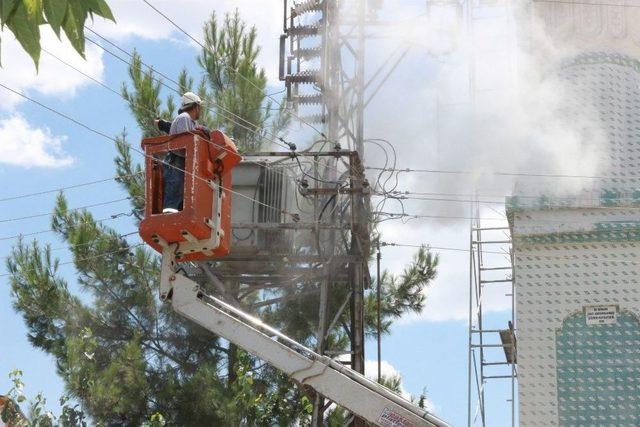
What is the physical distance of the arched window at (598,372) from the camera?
13398 mm

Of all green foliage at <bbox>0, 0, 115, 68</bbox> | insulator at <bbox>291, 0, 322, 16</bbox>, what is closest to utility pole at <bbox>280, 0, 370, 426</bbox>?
insulator at <bbox>291, 0, 322, 16</bbox>

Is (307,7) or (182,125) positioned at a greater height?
(307,7)

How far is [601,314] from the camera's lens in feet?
45.1

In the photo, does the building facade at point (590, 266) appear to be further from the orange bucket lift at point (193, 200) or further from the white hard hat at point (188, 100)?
the white hard hat at point (188, 100)

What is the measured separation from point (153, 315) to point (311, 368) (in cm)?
886

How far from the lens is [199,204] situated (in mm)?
10398

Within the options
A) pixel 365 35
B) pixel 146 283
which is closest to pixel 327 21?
pixel 365 35

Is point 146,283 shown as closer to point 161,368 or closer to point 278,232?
point 161,368

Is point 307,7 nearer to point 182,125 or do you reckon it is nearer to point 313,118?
point 313,118

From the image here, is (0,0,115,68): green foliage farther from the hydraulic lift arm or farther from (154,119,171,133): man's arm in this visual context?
(154,119,171,133): man's arm

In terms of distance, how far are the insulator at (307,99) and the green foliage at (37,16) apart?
43.7 feet

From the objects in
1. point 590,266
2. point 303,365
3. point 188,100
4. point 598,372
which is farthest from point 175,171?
point 598,372

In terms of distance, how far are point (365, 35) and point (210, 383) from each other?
218 inches

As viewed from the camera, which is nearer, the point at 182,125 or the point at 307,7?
the point at 182,125
